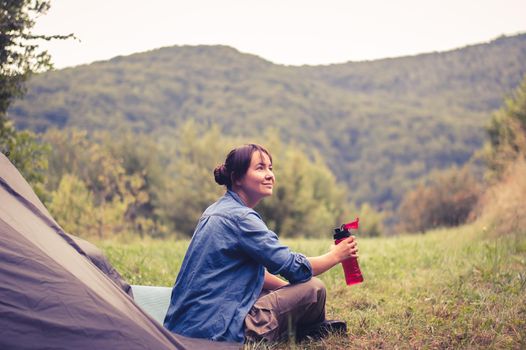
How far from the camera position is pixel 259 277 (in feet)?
12.7

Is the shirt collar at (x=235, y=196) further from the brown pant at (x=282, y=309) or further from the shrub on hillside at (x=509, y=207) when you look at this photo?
the shrub on hillside at (x=509, y=207)

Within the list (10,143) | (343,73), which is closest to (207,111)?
(343,73)

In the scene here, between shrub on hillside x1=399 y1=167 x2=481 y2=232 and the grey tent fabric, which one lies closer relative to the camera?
the grey tent fabric

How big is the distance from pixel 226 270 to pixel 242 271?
0.11 metres

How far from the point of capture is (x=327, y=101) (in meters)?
116

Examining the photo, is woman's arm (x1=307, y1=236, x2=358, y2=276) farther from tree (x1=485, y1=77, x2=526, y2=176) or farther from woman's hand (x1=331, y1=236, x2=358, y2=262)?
tree (x1=485, y1=77, x2=526, y2=176)

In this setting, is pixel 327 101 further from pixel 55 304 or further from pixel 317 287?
pixel 55 304

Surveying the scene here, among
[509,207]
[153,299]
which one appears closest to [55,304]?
[153,299]

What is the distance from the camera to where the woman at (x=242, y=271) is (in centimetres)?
367

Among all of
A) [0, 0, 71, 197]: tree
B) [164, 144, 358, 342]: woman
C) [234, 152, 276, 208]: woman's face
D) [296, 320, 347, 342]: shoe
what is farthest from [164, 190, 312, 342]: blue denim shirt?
[0, 0, 71, 197]: tree

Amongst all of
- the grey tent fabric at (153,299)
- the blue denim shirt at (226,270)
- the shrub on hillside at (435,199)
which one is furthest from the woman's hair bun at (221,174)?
the shrub on hillside at (435,199)

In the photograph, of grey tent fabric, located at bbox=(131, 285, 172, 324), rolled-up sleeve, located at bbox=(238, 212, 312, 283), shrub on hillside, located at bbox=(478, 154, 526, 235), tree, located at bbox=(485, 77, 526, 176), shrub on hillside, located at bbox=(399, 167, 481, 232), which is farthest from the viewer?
shrub on hillside, located at bbox=(399, 167, 481, 232)

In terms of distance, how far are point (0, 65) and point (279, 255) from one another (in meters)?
4.81

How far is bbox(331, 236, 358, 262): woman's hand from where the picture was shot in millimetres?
3826
